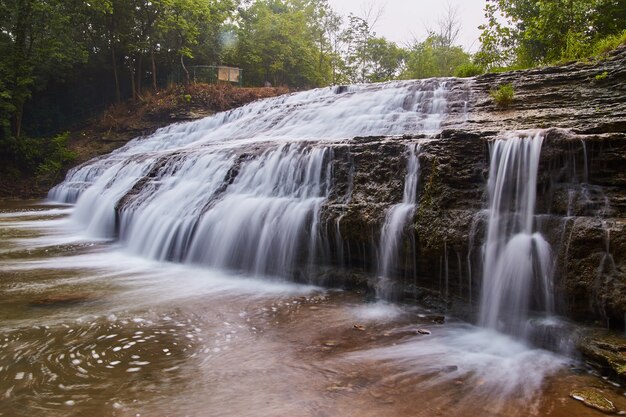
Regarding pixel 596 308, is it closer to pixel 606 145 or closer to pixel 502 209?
pixel 502 209

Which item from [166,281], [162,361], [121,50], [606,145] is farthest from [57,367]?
[121,50]

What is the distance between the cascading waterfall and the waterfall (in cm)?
90

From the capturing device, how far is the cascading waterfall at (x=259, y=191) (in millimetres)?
5061

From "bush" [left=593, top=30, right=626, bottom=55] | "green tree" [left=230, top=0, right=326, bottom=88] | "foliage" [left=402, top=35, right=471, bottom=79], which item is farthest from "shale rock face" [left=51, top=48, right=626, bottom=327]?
"foliage" [left=402, top=35, right=471, bottom=79]

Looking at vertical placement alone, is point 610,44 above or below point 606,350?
above

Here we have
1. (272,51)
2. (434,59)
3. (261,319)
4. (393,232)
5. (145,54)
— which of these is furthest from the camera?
(434,59)

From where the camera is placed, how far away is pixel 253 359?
2783 mm

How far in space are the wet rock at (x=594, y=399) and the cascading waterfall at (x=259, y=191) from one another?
210 centimetres

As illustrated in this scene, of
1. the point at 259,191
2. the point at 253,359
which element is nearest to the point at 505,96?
the point at 259,191

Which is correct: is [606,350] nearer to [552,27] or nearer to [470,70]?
[552,27]

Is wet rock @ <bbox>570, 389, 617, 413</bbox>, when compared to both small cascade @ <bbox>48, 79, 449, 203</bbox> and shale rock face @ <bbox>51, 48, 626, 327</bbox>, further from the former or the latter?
small cascade @ <bbox>48, 79, 449, 203</bbox>

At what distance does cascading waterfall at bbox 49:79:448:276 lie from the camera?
5.06 m

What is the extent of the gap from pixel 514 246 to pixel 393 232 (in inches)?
46.6

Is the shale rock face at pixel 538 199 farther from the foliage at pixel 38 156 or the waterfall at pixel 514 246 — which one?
the foliage at pixel 38 156
